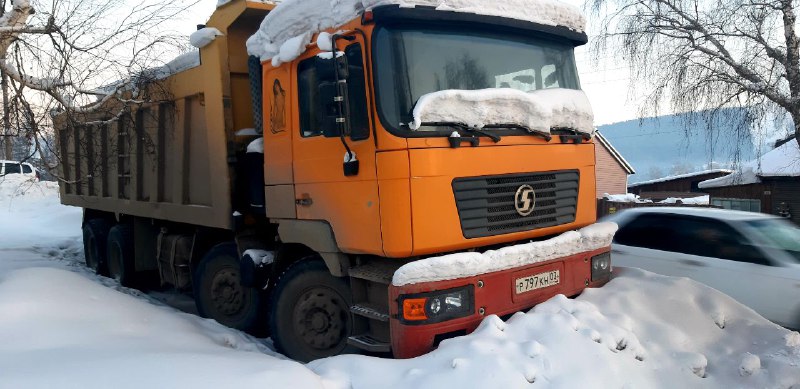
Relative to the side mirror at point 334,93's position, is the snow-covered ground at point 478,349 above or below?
below

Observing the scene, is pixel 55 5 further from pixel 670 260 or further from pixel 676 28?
pixel 676 28

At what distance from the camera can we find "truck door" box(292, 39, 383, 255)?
3904 millimetres

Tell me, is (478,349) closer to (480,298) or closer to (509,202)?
(480,298)

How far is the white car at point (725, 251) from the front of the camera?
17.3ft

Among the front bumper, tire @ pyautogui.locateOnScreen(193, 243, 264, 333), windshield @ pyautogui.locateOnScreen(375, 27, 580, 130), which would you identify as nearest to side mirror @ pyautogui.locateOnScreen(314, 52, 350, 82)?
windshield @ pyautogui.locateOnScreen(375, 27, 580, 130)

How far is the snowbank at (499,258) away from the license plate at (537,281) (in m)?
0.12

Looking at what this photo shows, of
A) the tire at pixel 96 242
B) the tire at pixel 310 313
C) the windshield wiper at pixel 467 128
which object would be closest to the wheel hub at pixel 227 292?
the tire at pixel 310 313

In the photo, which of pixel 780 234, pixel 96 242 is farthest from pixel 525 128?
pixel 96 242

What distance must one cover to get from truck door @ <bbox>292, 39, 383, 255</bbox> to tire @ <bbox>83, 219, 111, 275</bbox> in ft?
19.4

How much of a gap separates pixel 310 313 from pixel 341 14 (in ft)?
7.47

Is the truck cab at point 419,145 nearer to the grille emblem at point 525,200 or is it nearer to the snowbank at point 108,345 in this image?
the grille emblem at point 525,200

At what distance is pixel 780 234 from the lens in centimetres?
586

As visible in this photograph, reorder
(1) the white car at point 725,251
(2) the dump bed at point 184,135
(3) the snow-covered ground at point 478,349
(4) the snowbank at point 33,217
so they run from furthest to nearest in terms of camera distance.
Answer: (4) the snowbank at point 33,217 < (2) the dump bed at point 184,135 < (1) the white car at point 725,251 < (3) the snow-covered ground at point 478,349

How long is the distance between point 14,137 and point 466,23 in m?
5.28
